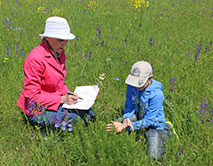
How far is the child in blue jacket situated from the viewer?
2254 millimetres

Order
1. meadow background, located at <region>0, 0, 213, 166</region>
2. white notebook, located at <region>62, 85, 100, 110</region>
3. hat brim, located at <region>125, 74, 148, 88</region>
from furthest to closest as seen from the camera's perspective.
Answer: white notebook, located at <region>62, 85, 100, 110</region> < hat brim, located at <region>125, 74, 148, 88</region> < meadow background, located at <region>0, 0, 213, 166</region>

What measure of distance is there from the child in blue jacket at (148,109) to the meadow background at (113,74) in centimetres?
13

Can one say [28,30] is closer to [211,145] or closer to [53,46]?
[53,46]

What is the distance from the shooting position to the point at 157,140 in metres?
2.26

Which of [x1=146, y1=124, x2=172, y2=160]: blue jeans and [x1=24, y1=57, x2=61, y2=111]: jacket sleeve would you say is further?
[x1=24, y1=57, x2=61, y2=111]: jacket sleeve

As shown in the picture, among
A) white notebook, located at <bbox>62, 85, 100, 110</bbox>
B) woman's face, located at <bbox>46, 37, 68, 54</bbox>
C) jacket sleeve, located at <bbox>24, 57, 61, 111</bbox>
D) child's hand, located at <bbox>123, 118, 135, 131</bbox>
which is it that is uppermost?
woman's face, located at <bbox>46, 37, 68, 54</bbox>

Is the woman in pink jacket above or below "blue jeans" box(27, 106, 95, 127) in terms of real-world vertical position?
above

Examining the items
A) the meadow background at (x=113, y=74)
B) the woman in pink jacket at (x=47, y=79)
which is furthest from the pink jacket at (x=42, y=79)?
the meadow background at (x=113, y=74)

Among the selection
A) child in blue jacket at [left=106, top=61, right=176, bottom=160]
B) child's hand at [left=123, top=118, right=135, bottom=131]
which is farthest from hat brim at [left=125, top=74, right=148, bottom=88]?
child's hand at [left=123, top=118, right=135, bottom=131]

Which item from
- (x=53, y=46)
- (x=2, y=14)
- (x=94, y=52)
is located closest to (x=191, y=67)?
(x=94, y=52)

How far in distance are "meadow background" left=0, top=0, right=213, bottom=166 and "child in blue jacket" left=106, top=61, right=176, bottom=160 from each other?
129mm

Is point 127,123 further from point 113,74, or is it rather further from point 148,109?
point 113,74

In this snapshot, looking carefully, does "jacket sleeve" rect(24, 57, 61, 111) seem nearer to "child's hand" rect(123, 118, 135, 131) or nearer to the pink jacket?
the pink jacket

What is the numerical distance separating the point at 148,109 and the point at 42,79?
1199mm
